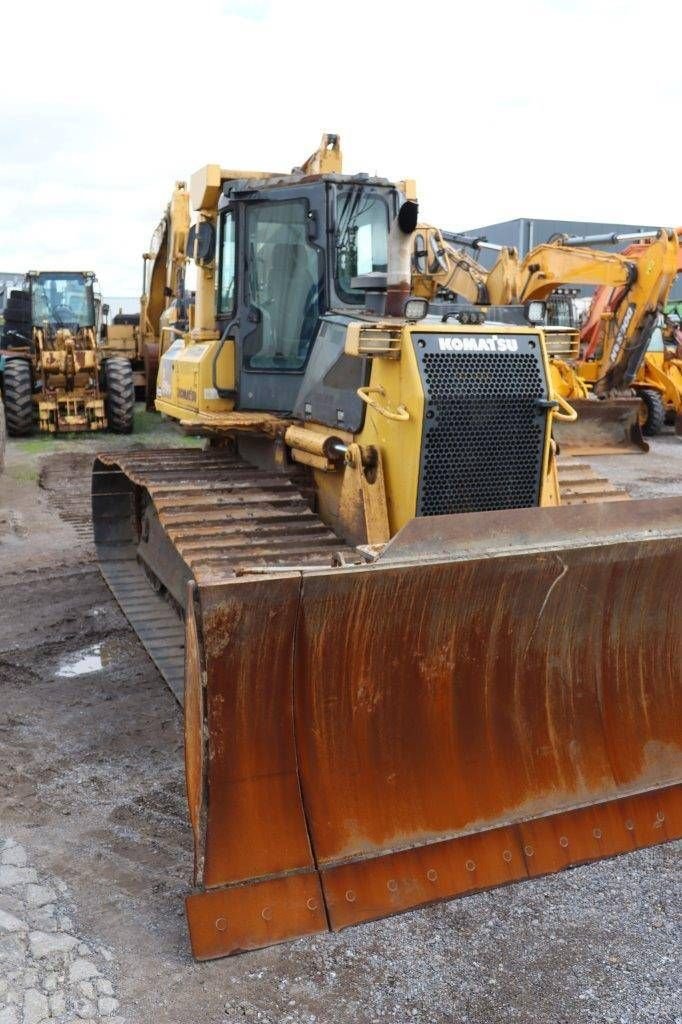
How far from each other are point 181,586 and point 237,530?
904 millimetres

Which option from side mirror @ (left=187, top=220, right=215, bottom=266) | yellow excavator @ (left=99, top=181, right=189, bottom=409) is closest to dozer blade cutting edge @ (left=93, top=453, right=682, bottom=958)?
side mirror @ (left=187, top=220, right=215, bottom=266)

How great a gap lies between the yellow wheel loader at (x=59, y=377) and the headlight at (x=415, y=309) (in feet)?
35.6

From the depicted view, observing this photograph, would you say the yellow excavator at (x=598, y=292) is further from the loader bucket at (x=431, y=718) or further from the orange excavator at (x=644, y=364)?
the loader bucket at (x=431, y=718)

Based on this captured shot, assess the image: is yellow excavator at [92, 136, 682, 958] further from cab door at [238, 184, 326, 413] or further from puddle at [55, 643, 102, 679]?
puddle at [55, 643, 102, 679]

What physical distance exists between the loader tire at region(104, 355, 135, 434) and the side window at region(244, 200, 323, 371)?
370 inches

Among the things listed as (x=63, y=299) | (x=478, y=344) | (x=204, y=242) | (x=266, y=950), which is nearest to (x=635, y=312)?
(x=63, y=299)

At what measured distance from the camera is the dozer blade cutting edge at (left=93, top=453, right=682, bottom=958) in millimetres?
3039

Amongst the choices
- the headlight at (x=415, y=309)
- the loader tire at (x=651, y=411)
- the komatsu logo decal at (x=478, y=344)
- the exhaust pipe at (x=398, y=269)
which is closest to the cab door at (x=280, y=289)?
the exhaust pipe at (x=398, y=269)

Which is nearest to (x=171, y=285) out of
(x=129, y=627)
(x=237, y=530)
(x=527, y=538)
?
(x=129, y=627)

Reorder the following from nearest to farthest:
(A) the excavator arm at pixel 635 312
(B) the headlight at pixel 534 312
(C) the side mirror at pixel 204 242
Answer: (B) the headlight at pixel 534 312 < (C) the side mirror at pixel 204 242 < (A) the excavator arm at pixel 635 312

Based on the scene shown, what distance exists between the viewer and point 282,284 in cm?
544

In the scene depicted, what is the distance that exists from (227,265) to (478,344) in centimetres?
202

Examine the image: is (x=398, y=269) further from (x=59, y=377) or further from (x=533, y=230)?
(x=533, y=230)

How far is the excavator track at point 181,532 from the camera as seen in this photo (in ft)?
14.5
